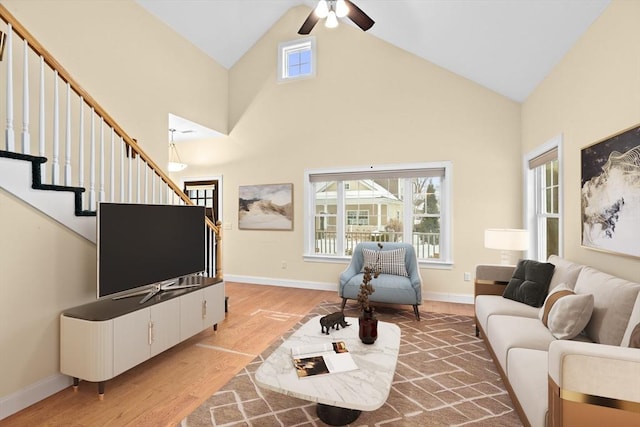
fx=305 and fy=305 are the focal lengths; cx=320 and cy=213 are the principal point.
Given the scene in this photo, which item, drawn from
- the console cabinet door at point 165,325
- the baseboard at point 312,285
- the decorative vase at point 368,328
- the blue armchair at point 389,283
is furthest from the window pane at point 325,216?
the decorative vase at point 368,328

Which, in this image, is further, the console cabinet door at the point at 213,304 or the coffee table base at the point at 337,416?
the console cabinet door at the point at 213,304

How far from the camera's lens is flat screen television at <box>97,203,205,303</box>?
7.81ft

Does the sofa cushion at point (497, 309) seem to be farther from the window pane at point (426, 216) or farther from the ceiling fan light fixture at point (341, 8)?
the ceiling fan light fixture at point (341, 8)

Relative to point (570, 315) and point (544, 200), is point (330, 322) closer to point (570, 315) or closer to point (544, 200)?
point (570, 315)

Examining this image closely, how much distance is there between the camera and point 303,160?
17.6ft

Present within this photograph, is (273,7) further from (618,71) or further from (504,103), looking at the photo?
(618,71)

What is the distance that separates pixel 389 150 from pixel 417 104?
0.81m

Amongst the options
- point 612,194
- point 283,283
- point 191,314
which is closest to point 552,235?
point 612,194

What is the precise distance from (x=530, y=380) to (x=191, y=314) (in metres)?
2.74

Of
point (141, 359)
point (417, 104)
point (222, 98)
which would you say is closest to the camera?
point (141, 359)

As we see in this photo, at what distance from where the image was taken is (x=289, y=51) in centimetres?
559

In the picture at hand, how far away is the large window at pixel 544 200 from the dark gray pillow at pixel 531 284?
55 cm

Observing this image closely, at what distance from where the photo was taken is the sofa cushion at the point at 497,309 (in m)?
2.63

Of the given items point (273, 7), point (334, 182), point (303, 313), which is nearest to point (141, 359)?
point (303, 313)
